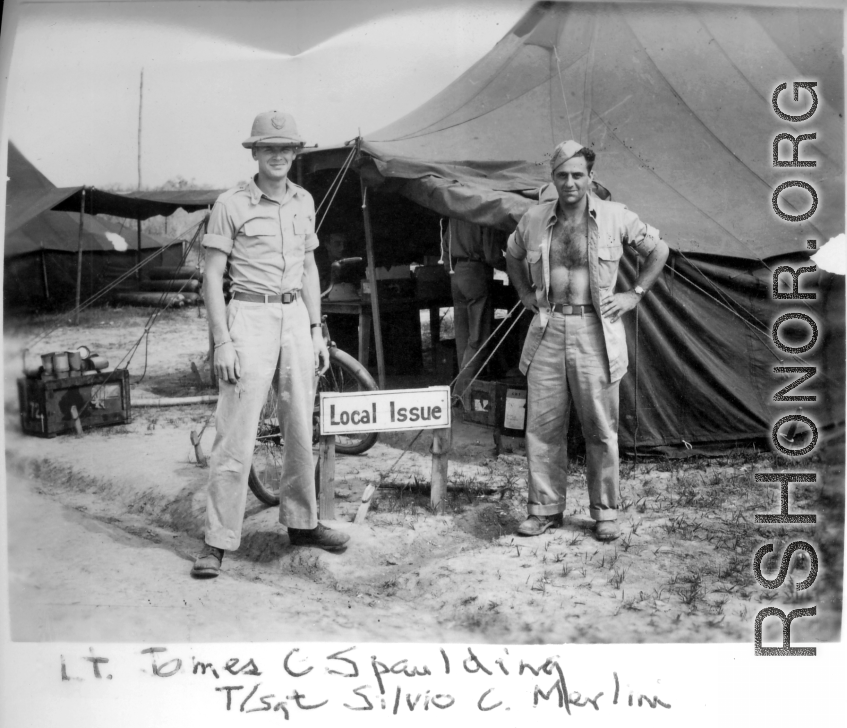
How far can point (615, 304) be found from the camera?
3811 millimetres

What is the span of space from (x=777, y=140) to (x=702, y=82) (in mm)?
759

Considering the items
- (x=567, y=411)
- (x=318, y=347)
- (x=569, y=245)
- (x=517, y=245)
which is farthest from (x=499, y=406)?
(x=318, y=347)

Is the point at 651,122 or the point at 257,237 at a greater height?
the point at 651,122

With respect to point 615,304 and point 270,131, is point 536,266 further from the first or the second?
point 270,131

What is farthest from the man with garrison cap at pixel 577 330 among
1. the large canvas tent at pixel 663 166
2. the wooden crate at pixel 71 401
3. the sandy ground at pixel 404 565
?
the wooden crate at pixel 71 401

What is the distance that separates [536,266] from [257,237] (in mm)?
1276

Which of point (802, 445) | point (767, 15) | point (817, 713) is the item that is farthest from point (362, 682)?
point (767, 15)

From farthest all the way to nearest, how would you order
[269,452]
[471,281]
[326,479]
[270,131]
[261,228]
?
[471,281] < [269,452] < [326,479] < [261,228] < [270,131]

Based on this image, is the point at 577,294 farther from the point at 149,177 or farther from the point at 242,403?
the point at 149,177

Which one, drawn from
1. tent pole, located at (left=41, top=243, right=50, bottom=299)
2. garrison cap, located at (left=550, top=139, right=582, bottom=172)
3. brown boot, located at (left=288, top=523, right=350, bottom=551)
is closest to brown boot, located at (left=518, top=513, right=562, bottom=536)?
brown boot, located at (left=288, top=523, right=350, bottom=551)

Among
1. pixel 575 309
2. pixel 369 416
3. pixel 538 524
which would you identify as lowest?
pixel 538 524

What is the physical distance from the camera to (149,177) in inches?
159

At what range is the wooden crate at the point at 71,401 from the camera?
13.6ft

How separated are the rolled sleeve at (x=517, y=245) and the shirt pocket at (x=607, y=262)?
0.38 m
